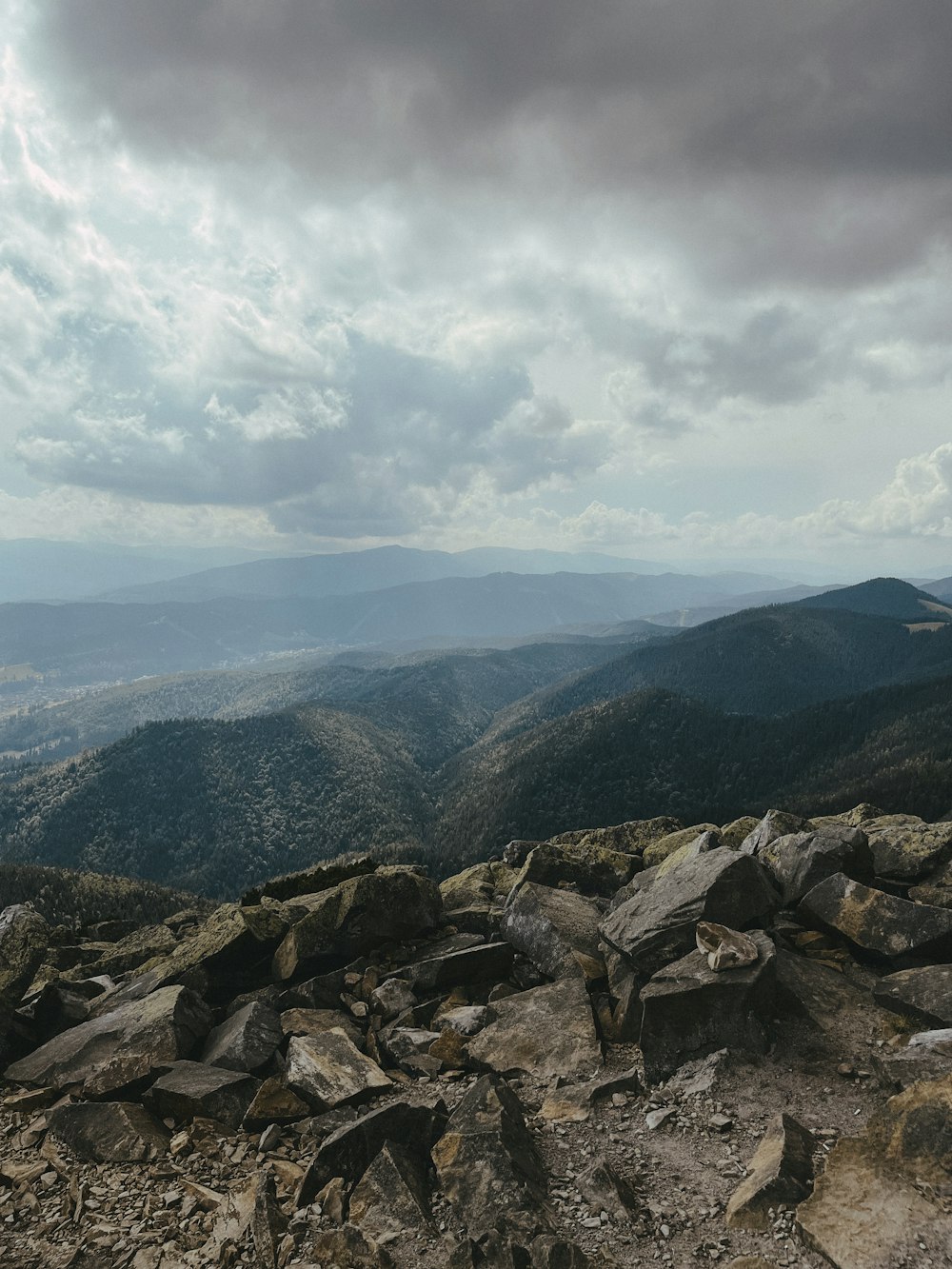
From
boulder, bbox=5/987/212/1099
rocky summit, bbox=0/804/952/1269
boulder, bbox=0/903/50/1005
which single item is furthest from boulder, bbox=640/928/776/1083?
boulder, bbox=0/903/50/1005

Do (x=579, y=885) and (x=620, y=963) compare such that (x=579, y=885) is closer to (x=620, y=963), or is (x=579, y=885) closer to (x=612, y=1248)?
(x=620, y=963)

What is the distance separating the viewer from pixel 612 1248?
9.71 metres

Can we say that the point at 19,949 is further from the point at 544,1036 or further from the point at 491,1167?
the point at 491,1167

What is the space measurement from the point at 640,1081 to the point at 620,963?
4.16 metres

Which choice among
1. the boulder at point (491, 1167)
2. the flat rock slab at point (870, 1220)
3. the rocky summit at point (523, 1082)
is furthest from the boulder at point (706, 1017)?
the flat rock slab at point (870, 1220)

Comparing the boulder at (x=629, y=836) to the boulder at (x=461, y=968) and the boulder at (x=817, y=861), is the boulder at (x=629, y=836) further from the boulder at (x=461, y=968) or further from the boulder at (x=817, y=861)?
the boulder at (x=817, y=861)

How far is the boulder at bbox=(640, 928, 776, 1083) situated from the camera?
46.8ft

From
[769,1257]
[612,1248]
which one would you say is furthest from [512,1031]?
[769,1257]

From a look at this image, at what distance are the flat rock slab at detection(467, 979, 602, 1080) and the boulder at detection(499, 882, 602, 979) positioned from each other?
4.41 ft

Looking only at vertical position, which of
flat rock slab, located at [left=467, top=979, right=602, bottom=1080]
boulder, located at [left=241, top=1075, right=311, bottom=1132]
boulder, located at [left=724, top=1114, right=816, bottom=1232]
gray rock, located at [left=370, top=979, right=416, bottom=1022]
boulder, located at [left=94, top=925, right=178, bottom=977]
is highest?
boulder, located at [left=724, top=1114, right=816, bottom=1232]

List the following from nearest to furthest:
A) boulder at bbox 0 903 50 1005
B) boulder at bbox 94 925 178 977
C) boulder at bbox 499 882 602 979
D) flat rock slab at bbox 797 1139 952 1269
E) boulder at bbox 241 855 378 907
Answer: flat rock slab at bbox 797 1139 952 1269, boulder at bbox 499 882 602 979, boulder at bbox 0 903 50 1005, boulder at bbox 94 925 178 977, boulder at bbox 241 855 378 907

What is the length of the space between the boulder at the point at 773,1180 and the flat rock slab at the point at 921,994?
5170 millimetres

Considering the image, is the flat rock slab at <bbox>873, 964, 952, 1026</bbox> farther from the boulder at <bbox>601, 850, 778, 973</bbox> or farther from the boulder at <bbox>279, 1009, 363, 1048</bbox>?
the boulder at <bbox>279, 1009, 363, 1048</bbox>

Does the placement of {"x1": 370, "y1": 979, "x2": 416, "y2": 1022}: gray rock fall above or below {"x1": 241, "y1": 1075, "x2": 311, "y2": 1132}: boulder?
below
